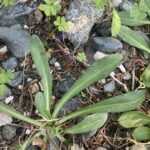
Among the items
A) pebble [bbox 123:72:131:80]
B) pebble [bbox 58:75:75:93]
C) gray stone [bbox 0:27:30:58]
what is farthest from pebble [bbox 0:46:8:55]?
pebble [bbox 123:72:131:80]

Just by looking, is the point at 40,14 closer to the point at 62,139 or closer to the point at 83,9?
the point at 83,9

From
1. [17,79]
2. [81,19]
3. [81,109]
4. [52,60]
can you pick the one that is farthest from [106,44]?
[17,79]

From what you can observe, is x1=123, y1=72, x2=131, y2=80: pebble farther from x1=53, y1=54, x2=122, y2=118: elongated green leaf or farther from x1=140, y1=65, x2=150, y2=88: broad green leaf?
x1=53, y1=54, x2=122, y2=118: elongated green leaf

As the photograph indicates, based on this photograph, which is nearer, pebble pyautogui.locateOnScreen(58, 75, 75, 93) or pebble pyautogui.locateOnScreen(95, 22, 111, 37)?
pebble pyautogui.locateOnScreen(58, 75, 75, 93)

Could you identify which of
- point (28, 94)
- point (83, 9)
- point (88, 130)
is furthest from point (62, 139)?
point (83, 9)

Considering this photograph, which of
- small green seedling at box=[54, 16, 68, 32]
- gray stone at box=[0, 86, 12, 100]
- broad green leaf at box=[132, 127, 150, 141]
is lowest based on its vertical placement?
broad green leaf at box=[132, 127, 150, 141]

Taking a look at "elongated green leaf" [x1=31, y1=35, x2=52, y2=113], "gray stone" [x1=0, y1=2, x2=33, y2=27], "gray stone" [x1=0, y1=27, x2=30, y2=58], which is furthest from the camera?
"gray stone" [x1=0, y1=2, x2=33, y2=27]

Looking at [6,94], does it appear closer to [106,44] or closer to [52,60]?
[52,60]

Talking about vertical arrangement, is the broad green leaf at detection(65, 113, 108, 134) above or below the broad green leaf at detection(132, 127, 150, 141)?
above
